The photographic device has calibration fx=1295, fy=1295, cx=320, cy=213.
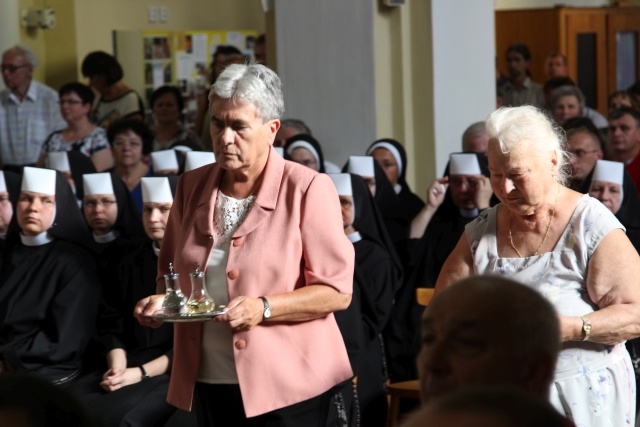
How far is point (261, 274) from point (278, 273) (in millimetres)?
48

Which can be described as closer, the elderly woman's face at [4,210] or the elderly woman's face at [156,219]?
the elderly woman's face at [156,219]

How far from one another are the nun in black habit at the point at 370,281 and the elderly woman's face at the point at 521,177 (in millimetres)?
2706

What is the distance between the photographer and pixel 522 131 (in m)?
3.65

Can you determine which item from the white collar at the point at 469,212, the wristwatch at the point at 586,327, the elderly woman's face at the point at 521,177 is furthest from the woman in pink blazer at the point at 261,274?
the white collar at the point at 469,212

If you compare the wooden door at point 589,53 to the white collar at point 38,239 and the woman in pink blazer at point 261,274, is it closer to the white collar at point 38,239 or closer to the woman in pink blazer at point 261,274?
the white collar at point 38,239

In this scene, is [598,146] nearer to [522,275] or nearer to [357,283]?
[357,283]

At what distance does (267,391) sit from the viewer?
12.1ft

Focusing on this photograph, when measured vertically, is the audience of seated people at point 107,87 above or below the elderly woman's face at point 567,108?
above

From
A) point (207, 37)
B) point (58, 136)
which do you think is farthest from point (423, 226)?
point (207, 37)

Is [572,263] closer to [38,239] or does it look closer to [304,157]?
[38,239]

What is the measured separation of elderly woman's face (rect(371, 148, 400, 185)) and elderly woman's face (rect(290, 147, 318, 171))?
582mm

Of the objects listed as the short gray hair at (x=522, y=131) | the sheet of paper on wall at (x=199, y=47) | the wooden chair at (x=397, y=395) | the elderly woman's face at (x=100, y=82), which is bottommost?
the wooden chair at (x=397, y=395)

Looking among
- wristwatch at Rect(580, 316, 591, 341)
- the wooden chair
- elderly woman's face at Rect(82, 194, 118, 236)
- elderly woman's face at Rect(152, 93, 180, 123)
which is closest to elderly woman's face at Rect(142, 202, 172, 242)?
elderly woman's face at Rect(82, 194, 118, 236)

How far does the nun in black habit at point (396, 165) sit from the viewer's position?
8.49 meters
